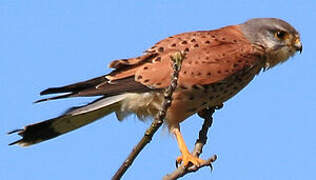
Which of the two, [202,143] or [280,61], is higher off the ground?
[280,61]

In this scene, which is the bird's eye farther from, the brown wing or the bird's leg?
the bird's leg

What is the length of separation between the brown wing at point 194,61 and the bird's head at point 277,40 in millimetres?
225

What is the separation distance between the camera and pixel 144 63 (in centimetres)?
515

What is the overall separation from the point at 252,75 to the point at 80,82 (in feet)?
5.24

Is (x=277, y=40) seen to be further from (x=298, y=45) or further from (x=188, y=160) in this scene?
(x=188, y=160)

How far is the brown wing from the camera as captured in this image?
198 inches

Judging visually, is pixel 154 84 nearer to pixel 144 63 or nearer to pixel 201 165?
pixel 144 63

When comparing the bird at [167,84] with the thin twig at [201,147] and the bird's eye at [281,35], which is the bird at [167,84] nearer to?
the thin twig at [201,147]

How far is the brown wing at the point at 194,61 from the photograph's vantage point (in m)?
5.04

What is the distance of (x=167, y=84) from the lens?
4.96 metres

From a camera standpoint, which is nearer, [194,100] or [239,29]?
[194,100]

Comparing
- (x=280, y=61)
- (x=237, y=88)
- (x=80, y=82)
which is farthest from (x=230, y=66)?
(x=80, y=82)

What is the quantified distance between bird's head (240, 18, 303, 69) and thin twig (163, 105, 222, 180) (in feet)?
2.46

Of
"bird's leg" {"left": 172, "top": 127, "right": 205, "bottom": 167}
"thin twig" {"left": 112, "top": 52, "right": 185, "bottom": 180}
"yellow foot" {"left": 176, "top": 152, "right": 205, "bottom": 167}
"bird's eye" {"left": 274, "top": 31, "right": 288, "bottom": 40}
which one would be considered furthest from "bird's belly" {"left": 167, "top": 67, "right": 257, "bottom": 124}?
"thin twig" {"left": 112, "top": 52, "right": 185, "bottom": 180}
